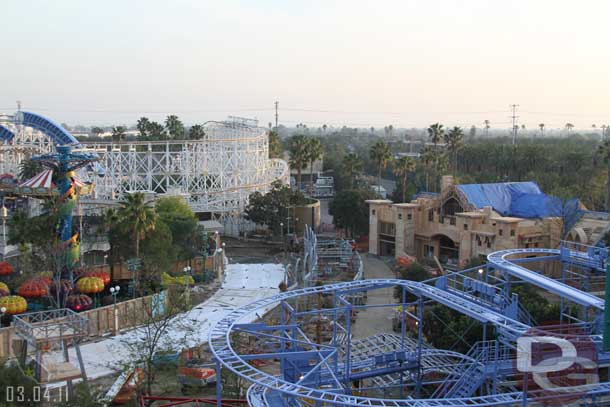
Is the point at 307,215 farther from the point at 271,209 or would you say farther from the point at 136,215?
the point at 136,215

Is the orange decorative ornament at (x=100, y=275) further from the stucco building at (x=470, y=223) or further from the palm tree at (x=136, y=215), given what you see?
the stucco building at (x=470, y=223)

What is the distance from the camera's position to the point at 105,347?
85.2 feet

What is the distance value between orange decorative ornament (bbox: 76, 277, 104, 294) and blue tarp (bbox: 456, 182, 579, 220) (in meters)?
23.3

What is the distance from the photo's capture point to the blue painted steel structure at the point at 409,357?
14594 millimetres

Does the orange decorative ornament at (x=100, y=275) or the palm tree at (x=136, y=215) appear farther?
the orange decorative ornament at (x=100, y=275)

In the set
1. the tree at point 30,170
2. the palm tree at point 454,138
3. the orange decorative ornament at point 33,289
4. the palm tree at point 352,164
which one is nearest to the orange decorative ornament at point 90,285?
the orange decorative ornament at point 33,289

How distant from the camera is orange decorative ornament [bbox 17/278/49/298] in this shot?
98.8ft

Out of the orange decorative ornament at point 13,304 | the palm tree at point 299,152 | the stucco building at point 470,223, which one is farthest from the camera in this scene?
the palm tree at point 299,152

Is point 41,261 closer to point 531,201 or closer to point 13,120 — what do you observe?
point 13,120

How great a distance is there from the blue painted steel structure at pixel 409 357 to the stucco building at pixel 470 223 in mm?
13601

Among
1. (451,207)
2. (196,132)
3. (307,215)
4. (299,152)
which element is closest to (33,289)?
(451,207)

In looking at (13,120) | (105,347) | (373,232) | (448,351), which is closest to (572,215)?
(373,232)

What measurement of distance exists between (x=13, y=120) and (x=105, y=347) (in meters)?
35.5

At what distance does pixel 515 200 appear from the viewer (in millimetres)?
44500
